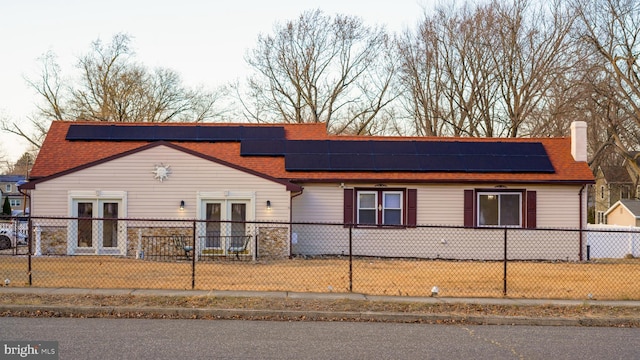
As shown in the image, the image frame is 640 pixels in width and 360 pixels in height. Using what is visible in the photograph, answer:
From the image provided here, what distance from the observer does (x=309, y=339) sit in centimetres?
862

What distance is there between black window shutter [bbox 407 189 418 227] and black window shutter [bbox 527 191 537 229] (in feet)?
12.9

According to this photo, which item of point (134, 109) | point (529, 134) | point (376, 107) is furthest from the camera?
point (134, 109)

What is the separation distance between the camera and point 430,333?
30.2 ft

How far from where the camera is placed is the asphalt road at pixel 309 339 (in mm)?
7719

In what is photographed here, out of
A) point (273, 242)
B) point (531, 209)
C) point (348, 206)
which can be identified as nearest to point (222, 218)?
point (273, 242)

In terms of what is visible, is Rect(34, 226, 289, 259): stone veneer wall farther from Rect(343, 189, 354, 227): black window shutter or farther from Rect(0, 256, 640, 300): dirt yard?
Rect(343, 189, 354, 227): black window shutter

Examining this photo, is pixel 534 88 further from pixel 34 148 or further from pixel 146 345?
pixel 34 148

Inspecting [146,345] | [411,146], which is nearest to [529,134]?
[411,146]

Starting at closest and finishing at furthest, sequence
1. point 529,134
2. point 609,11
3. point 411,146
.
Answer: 1. point 411,146
2. point 609,11
3. point 529,134

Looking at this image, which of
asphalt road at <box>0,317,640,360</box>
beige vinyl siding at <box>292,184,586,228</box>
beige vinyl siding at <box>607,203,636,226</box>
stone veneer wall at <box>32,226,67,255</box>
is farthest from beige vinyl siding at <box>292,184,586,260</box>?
beige vinyl siding at <box>607,203,636,226</box>

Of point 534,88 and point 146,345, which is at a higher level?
point 534,88

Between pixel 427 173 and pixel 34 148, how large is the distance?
124ft

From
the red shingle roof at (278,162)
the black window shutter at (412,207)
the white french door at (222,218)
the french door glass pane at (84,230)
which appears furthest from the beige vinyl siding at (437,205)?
the french door glass pane at (84,230)

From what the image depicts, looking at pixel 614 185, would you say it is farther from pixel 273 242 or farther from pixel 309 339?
pixel 309 339
